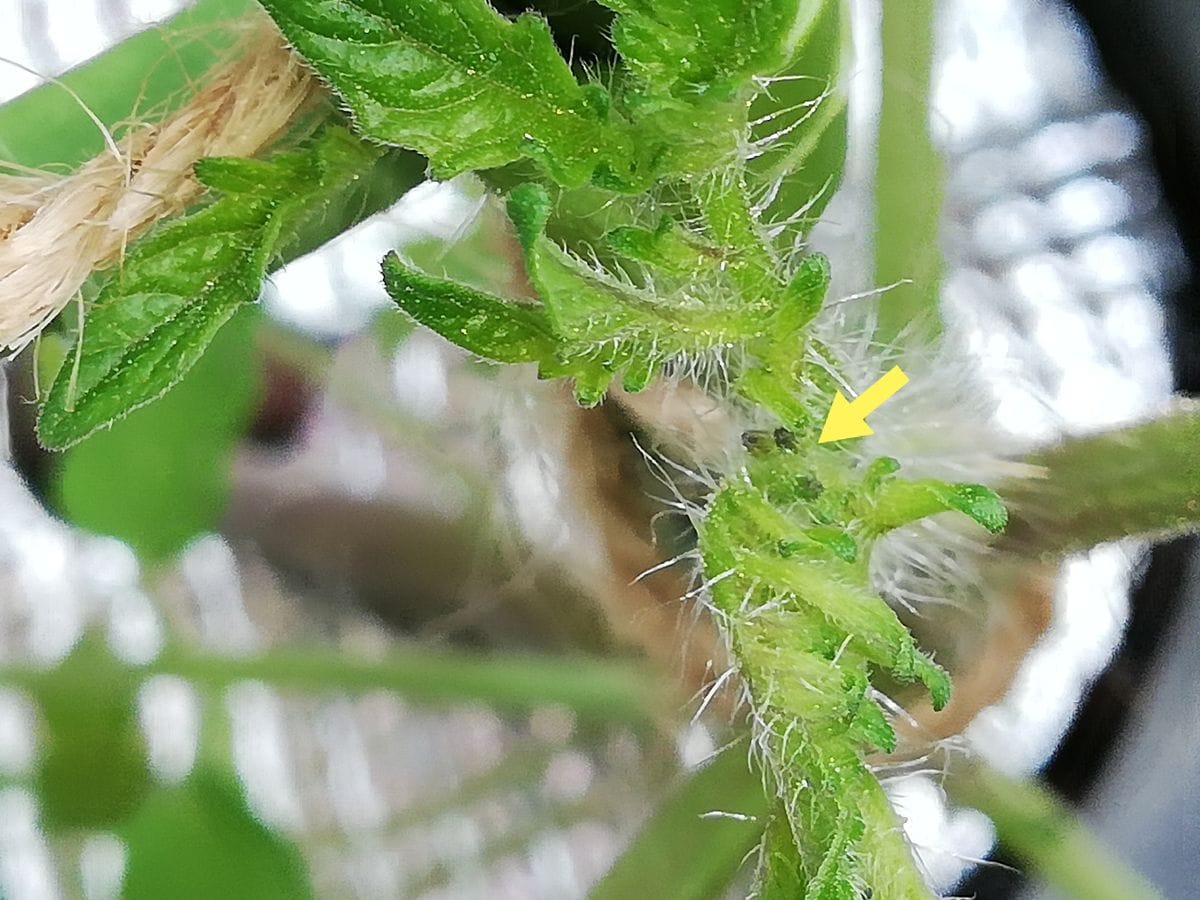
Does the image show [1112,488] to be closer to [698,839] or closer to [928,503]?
[928,503]

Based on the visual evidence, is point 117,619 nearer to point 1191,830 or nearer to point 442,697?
point 442,697

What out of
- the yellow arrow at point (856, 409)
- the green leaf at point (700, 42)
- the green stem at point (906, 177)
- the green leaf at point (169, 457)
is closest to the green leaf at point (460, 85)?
the green leaf at point (700, 42)

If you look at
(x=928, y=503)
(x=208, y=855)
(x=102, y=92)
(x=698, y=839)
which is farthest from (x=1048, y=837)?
(x=102, y=92)

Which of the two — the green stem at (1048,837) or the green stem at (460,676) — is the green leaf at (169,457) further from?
the green stem at (1048,837)

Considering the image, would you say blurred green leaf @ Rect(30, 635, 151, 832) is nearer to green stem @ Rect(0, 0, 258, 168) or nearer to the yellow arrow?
green stem @ Rect(0, 0, 258, 168)

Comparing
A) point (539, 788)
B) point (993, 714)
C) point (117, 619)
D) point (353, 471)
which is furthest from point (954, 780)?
point (117, 619)

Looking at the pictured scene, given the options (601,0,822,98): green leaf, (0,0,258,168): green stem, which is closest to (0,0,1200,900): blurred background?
(0,0,258,168): green stem

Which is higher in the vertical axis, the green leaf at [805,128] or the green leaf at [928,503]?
the green leaf at [805,128]
